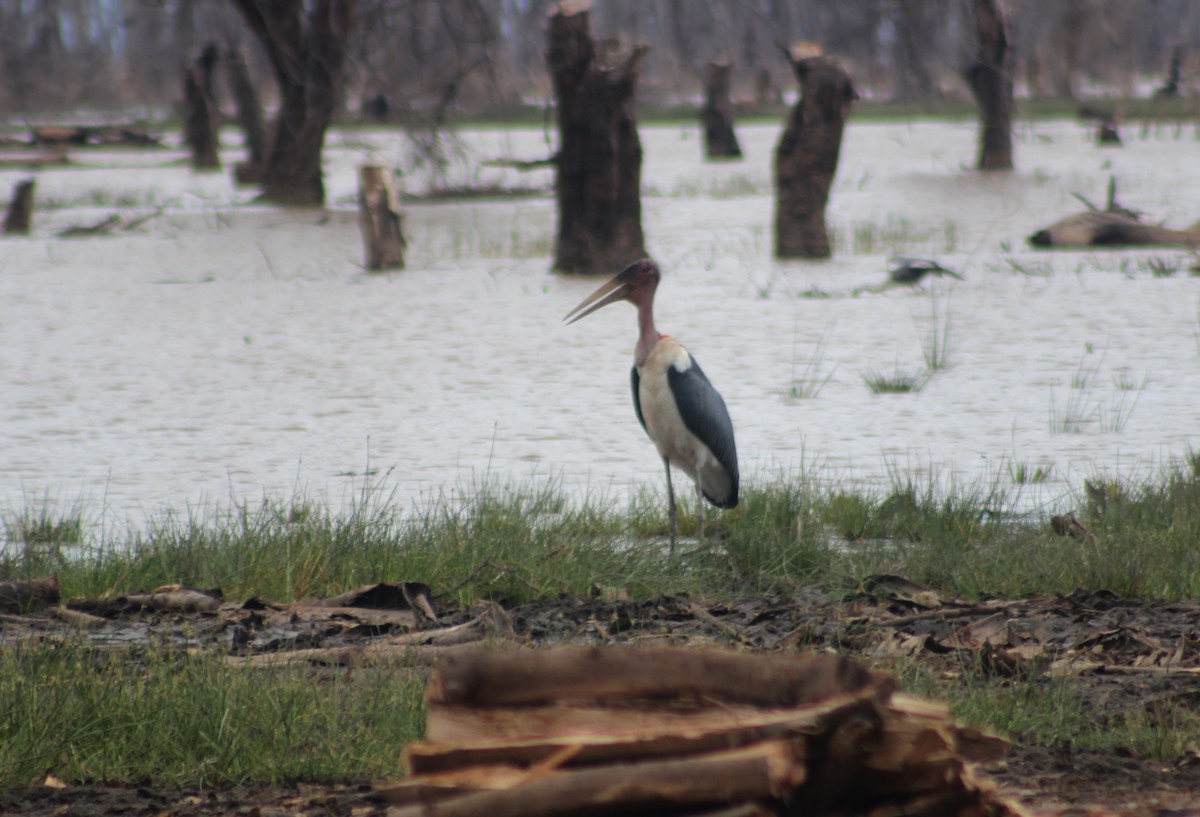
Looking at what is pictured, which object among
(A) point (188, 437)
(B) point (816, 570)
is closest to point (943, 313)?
(A) point (188, 437)

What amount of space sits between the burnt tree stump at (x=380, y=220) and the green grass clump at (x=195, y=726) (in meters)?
11.1

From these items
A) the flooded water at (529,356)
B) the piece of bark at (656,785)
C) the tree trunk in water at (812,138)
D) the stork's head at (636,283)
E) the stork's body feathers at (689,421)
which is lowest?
the flooded water at (529,356)

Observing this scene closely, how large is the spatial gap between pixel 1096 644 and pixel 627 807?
2588 millimetres

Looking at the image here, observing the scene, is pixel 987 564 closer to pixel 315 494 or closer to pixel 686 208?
pixel 315 494

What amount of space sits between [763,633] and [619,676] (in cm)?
222

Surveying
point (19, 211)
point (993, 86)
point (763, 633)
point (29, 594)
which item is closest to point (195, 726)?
point (29, 594)

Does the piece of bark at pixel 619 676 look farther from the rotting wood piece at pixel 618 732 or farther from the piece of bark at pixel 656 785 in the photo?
the piece of bark at pixel 656 785

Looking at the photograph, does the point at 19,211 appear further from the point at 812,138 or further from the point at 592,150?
the point at 812,138

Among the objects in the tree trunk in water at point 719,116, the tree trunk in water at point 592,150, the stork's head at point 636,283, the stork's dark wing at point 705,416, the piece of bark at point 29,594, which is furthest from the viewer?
the tree trunk in water at point 719,116

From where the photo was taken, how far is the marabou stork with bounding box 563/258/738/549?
606 centimetres

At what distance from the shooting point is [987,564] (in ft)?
17.5

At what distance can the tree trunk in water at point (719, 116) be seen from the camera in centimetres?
3080

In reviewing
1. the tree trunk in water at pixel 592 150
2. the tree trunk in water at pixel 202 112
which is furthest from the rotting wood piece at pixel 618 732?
the tree trunk in water at pixel 202 112

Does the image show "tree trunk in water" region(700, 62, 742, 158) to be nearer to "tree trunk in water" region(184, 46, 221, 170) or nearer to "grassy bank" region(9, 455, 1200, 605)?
"tree trunk in water" region(184, 46, 221, 170)
